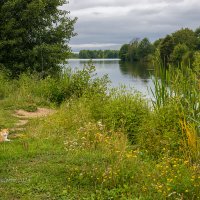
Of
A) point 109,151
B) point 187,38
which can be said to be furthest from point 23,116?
point 187,38

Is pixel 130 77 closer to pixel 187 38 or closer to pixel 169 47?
pixel 169 47

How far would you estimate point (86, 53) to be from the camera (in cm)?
11662

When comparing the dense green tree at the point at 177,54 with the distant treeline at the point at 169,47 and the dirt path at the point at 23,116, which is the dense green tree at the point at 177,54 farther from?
the dirt path at the point at 23,116

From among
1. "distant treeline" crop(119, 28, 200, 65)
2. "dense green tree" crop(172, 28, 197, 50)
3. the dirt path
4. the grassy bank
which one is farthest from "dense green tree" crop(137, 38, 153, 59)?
the grassy bank

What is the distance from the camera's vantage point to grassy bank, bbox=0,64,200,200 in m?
4.83

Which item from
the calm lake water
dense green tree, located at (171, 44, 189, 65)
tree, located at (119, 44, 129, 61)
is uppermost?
tree, located at (119, 44, 129, 61)

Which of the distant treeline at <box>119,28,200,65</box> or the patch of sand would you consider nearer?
the patch of sand

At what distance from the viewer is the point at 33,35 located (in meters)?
18.4

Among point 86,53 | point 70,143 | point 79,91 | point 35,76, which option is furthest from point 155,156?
point 86,53

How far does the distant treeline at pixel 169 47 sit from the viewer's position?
1706 inches

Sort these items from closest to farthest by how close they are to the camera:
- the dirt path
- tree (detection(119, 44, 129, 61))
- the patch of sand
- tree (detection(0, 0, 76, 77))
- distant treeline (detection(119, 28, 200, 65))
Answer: the dirt path
the patch of sand
tree (detection(0, 0, 76, 77))
distant treeline (detection(119, 28, 200, 65))
tree (detection(119, 44, 129, 61))

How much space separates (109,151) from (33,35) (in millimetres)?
13264

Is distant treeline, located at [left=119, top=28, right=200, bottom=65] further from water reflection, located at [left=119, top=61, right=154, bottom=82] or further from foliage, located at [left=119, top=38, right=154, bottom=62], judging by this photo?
water reflection, located at [left=119, top=61, right=154, bottom=82]

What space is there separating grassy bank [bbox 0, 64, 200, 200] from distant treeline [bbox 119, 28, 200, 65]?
95.8ft
